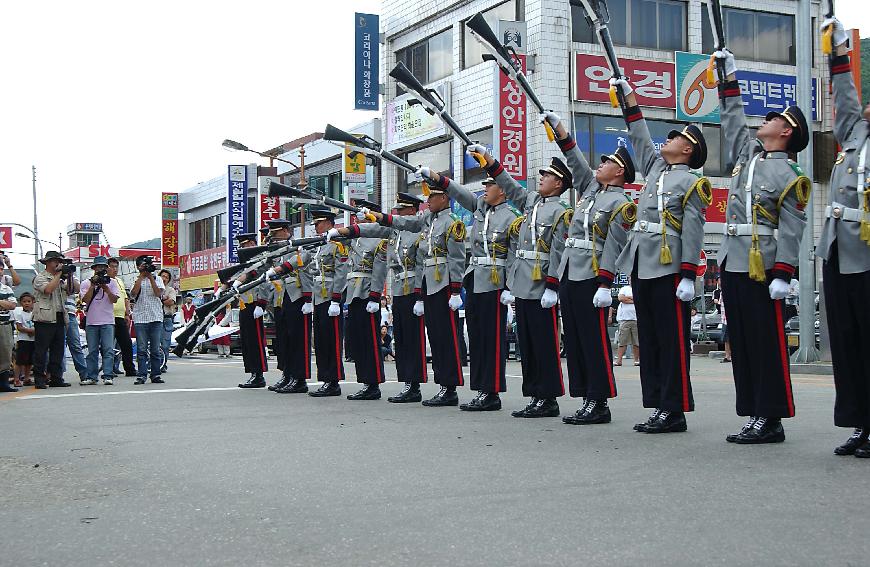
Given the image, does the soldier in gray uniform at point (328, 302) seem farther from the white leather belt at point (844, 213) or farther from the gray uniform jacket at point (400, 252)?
the white leather belt at point (844, 213)

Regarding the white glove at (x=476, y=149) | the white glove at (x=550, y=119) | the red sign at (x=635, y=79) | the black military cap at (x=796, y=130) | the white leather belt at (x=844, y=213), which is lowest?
the white leather belt at (x=844, y=213)

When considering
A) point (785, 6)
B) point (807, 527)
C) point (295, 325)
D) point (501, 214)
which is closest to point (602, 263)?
point (501, 214)

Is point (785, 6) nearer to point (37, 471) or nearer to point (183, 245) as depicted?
point (37, 471)

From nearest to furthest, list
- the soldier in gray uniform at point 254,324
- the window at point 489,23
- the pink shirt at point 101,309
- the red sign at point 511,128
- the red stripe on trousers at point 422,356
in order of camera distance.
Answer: the red stripe on trousers at point 422,356
the soldier in gray uniform at point 254,324
the pink shirt at point 101,309
the red sign at point 511,128
the window at point 489,23

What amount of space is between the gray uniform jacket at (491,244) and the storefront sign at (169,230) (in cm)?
5332

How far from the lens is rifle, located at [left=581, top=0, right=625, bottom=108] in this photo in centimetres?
787

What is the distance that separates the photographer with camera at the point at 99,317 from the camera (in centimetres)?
1597

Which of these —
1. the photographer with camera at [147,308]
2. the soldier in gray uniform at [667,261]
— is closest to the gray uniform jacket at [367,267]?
the soldier in gray uniform at [667,261]

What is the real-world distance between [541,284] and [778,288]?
270 cm

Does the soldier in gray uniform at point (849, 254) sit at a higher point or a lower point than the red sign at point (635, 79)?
lower

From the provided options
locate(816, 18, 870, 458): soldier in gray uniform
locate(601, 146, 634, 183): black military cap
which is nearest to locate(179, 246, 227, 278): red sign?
locate(601, 146, 634, 183): black military cap

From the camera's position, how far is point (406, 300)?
1112 cm

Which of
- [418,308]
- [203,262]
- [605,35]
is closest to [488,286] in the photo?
[418,308]

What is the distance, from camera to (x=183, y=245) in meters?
62.5
